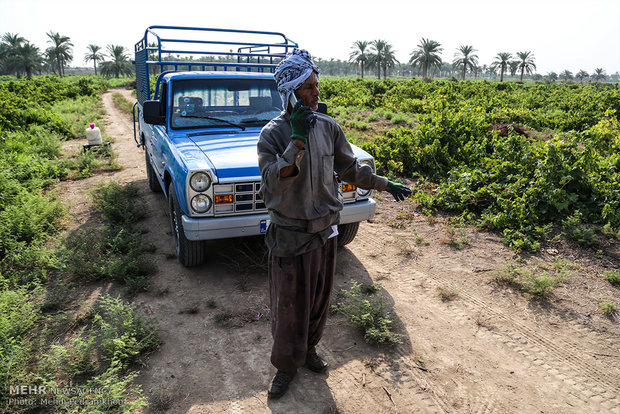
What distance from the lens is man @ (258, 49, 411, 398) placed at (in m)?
2.28

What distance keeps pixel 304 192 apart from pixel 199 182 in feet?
5.49

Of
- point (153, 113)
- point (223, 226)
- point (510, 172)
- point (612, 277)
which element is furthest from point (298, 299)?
point (510, 172)

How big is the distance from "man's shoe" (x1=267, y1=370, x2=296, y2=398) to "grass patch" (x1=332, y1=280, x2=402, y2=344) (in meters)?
0.84

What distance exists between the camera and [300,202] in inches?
96.3

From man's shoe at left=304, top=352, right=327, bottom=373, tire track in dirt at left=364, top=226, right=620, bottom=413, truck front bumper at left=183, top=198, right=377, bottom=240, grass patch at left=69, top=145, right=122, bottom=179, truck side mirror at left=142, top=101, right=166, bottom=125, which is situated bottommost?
tire track in dirt at left=364, top=226, right=620, bottom=413

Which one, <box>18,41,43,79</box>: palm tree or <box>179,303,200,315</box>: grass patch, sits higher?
<box>18,41,43,79</box>: palm tree

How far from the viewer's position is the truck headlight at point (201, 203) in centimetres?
383

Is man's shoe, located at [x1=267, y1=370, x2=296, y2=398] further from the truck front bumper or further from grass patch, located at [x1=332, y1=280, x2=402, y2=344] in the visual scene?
the truck front bumper

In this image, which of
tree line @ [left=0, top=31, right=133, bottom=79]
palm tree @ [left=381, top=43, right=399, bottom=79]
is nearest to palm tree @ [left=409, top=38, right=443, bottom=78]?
palm tree @ [left=381, top=43, right=399, bottom=79]

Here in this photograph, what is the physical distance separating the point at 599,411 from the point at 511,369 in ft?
1.87

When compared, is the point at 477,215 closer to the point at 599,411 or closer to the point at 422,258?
the point at 422,258

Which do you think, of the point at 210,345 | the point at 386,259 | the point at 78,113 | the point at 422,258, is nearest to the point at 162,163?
the point at 210,345

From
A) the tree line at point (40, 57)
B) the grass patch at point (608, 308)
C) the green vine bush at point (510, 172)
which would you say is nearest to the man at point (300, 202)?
the grass patch at point (608, 308)

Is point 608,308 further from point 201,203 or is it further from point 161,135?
point 161,135
